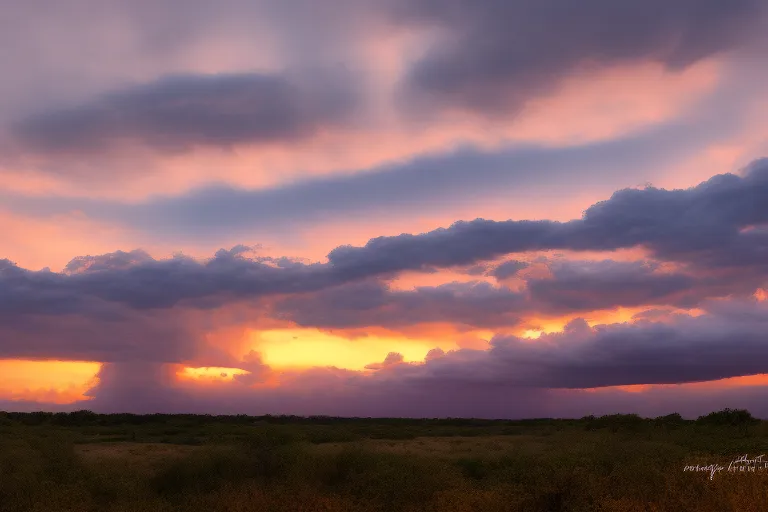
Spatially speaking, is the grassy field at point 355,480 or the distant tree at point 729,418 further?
the distant tree at point 729,418

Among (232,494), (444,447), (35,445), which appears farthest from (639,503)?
(444,447)
